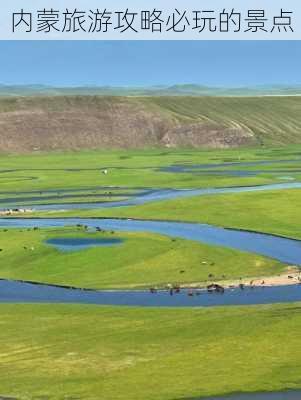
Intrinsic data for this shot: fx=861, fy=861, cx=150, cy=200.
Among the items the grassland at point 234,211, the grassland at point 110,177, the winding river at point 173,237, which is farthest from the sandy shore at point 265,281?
the grassland at point 110,177

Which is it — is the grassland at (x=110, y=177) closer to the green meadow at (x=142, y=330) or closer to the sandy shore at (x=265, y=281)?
the green meadow at (x=142, y=330)

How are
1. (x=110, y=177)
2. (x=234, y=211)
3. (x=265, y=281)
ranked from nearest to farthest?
1. (x=265, y=281)
2. (x=234, y=211)
3. (x=110, y=177)

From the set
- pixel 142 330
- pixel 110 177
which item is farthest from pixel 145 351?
pixel 110 177

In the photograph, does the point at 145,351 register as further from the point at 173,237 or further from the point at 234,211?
the point at 234,211

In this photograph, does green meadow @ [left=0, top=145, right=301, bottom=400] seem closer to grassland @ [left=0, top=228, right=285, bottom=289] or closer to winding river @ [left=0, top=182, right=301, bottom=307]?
grassland @ [left=0, top=228, right=285, bottom=289]

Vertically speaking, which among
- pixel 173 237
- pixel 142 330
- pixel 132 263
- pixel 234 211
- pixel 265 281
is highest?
pixel 234 211

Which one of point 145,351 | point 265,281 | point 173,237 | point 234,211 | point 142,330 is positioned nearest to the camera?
point 145,351

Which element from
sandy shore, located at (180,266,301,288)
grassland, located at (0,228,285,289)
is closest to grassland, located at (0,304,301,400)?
sandy shore, located at (180,266,301,288)
